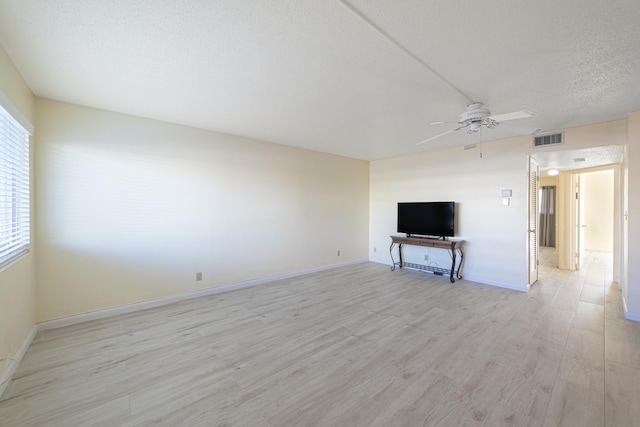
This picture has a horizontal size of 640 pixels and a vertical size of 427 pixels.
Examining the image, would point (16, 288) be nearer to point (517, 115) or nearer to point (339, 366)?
point (339, 366)

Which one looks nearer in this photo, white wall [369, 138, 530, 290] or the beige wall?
the beige wall

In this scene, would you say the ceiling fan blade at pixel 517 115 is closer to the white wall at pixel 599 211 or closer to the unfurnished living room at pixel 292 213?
the unfurnished living room at pixel 292 213

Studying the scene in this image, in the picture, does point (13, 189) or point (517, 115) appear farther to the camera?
point (517, 115)

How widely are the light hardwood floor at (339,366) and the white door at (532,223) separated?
2.87 feet

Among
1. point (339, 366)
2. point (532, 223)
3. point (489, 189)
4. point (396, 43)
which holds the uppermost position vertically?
point (396, 43)

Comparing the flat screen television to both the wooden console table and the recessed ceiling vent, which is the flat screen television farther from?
the recessed ceiling vent

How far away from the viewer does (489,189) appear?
474 cm

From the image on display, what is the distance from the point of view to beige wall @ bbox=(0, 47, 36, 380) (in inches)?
80.7

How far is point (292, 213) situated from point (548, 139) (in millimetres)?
4363

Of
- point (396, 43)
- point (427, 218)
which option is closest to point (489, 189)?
point (427, 218)

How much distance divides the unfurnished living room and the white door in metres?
0.05

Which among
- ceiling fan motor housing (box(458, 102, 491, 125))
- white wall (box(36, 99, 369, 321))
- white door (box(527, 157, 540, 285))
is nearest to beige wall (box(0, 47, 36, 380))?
white wall (box(36, 99, 369, 321))

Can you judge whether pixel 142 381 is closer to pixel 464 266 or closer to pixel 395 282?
A: pixel 395 282

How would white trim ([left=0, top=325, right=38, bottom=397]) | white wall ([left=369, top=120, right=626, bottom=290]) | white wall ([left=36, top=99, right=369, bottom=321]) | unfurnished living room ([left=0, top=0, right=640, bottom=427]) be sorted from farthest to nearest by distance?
white wall ([left=369, top=120, right=626, bottom=290])
white wall ([left=36, top=99, right=369, bottom=321])
white trim ([left=0, top=325, right=38, bottom=397])
unfurnished living room ([left=0, top=0, right=640, bottom=427])
